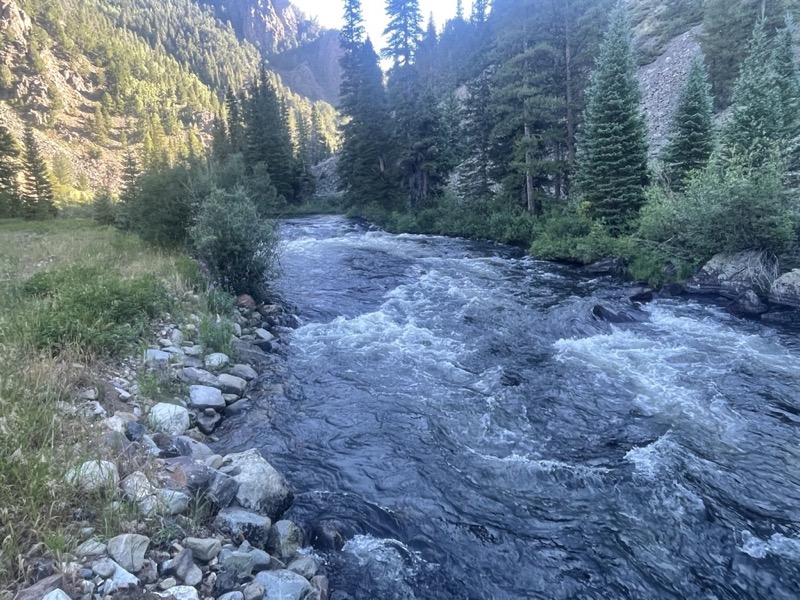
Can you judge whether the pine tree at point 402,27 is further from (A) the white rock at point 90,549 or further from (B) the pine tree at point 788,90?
(A) the white rock at point 90,549

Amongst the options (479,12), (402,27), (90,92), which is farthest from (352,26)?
(90,92)

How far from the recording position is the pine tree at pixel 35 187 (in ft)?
120

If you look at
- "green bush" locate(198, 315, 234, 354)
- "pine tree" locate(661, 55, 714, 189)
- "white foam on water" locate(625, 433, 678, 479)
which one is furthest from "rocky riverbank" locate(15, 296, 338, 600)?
"pine tree" locate(661, 55, 714, 189)

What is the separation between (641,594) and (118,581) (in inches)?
189

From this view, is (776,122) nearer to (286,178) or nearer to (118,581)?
(118,581)

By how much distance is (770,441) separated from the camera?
275 inches

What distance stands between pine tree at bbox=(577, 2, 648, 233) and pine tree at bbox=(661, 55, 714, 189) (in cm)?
123

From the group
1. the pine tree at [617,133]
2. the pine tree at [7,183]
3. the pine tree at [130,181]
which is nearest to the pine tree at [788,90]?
the pine tree at [617,133]

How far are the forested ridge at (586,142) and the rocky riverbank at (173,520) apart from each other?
15434 millimetres

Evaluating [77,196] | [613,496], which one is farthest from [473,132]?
[77,196]

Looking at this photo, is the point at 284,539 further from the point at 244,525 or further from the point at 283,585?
the point at 283,585

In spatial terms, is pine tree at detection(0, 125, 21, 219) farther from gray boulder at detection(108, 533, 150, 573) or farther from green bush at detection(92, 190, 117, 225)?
gray boulder at detection(108, 533, 150, 573)

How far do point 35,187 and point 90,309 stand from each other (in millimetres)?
40939

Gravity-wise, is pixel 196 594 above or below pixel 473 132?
below
